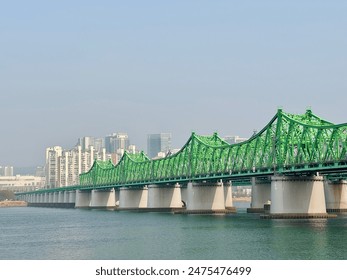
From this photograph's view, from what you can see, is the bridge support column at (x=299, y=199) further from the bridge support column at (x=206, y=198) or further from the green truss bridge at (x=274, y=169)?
the bridge support column at (x=206, y=198)

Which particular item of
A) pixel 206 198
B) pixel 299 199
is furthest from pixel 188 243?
pixel 206 198

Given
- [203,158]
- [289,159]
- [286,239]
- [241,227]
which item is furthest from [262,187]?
[286,239]

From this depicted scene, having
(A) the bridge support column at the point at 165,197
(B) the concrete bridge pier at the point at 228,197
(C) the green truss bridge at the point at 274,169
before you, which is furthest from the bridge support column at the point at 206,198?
(B) the concrete bridge pier at the point at 228,197

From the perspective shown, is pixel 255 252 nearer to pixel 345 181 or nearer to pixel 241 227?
pixel 241 227

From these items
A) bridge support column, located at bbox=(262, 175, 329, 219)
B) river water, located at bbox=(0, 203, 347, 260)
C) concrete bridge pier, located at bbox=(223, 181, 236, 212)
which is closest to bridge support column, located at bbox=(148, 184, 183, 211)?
concrete bridge pier, located at bbox=(223, 181, 236, 212)

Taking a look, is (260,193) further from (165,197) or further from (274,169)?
(274,169)

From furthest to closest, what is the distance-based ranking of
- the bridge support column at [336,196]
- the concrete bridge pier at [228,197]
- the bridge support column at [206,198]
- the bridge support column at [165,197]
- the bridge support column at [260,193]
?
the concrete bridge pier at [228,197]
the bridge support column at [165,197]
the bridge support column at [260,193]
the bridge support column at [336,196]
the bridge support column at [206,198]

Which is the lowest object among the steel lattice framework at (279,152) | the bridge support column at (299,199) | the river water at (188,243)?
the river water at (188,243)
